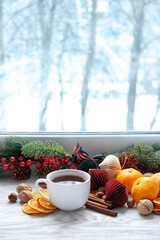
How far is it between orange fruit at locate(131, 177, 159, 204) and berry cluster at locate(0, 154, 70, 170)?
25 cm

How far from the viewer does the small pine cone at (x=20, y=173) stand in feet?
2.85

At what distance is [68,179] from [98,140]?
0.96 feet

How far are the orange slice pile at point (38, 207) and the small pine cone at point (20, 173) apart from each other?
0.56 ft

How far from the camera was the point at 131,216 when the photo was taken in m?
0.67

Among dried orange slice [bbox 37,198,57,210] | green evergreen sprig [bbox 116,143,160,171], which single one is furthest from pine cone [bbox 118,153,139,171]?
dried orange slice [bbox 37,198,57,210]

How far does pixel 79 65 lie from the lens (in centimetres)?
99

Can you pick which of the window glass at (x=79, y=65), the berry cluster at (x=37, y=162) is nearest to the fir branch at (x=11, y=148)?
the berry cluster at (x=37, y=162)

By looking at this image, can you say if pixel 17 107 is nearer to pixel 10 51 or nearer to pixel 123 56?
pixel 10 51

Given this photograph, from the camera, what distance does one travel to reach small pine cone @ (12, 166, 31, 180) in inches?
34.2

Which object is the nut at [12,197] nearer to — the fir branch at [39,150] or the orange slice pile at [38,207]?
the orange slice pile at [38,207]

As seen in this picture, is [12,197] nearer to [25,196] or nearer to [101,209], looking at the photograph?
[25,196]

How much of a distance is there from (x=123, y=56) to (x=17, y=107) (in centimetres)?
43

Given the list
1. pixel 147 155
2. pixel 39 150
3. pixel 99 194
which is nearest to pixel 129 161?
pixel 147 155

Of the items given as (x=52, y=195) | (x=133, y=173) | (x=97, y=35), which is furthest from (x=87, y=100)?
(x=52, y=195)
